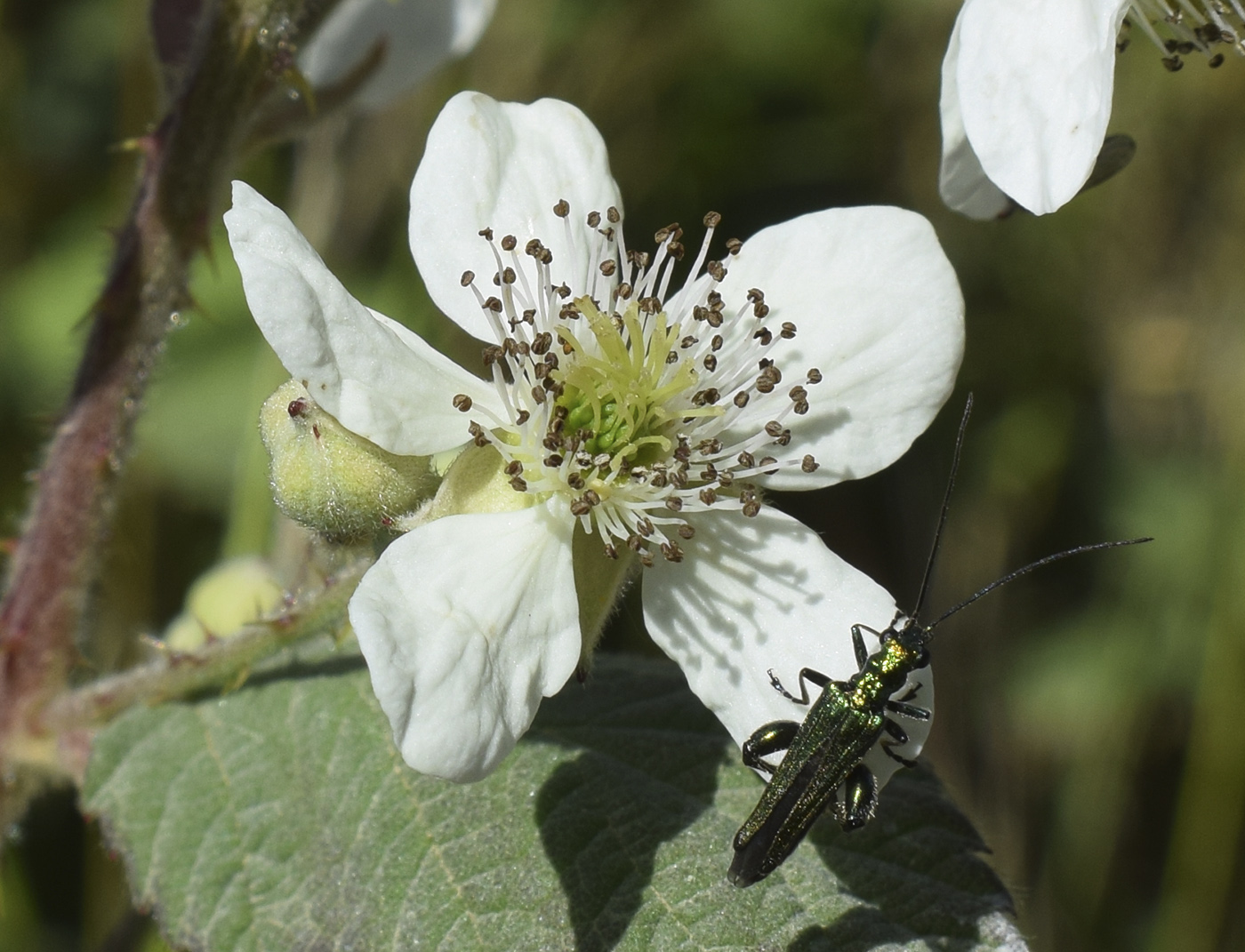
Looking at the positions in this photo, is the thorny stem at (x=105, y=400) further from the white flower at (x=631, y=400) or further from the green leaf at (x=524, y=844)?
the white flower at (x=631, y=400)

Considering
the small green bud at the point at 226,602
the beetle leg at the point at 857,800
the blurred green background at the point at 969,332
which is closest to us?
the beetle leg at the point at 857,800

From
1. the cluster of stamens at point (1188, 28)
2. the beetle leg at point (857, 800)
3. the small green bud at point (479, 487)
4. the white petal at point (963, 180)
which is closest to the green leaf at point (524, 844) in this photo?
the beetle leg at point (857, 800)

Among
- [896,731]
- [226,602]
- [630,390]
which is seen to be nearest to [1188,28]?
[630,390]

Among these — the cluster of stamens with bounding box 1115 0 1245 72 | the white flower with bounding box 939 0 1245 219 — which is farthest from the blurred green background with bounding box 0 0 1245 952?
the white flower with bounding box 939 0 1245 219

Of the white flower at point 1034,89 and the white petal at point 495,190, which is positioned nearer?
the white flower at point 1034,89

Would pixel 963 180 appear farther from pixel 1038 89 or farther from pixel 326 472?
pixel 326 472
